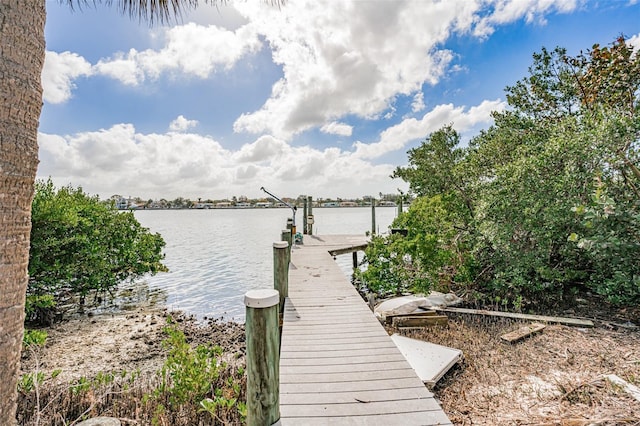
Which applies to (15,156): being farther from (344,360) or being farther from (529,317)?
(529,317)

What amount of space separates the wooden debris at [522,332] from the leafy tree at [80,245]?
30.7 feet

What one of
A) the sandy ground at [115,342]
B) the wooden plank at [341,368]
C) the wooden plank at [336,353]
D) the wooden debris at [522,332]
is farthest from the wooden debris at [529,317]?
the sandy ground at [115,342]

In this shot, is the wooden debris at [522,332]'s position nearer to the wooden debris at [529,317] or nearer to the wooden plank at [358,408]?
the wooden debris at [529,317]

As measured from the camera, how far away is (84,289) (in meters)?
8.98

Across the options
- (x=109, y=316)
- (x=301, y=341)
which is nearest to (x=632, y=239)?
(x=301, y=341)

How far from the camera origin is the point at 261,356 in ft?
7.83

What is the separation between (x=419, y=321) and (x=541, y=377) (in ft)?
8.15

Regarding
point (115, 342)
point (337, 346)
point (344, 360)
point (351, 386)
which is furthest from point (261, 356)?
point (115, 342)

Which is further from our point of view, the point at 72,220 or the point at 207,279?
the point at 207,279

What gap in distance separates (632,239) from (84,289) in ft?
41.8

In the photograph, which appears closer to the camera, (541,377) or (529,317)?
(541,377)

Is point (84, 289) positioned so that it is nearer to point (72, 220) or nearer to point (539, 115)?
point (72, 220)

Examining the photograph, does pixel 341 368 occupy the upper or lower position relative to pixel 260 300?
lower

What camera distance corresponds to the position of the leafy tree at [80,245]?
24.5ft
